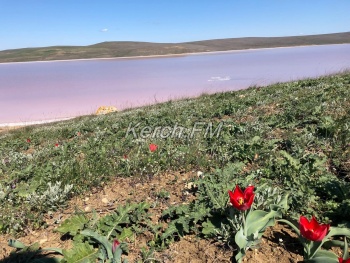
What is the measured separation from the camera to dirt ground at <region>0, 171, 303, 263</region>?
2629 millimetres

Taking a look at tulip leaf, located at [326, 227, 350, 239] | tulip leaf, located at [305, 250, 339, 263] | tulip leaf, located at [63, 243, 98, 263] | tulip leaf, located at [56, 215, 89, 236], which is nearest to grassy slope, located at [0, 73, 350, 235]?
tulip leaf, located at [326, 227, 350, 239]

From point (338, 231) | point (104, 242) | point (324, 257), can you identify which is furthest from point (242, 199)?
point (104, 242)

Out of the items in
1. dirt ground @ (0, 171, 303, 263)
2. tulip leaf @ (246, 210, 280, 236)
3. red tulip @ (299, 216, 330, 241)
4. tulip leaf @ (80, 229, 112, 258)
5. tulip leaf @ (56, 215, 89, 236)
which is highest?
red tulip @ (299, 216, 330, 241)

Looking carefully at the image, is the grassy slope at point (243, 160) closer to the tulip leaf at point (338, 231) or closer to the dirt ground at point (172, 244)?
the dirt ground at point (172, 244)

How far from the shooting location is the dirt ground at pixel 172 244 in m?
2.63

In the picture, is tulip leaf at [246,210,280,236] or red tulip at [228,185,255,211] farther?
tulip leaf at [246,210,280,236]

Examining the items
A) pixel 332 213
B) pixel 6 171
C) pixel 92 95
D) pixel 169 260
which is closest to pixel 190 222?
pixel 169 260

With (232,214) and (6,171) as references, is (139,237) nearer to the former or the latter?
(232,214)

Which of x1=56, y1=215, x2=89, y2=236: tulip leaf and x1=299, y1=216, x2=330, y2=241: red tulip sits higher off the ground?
x1=299, y1=216, x2=330, y2=241: red tulip

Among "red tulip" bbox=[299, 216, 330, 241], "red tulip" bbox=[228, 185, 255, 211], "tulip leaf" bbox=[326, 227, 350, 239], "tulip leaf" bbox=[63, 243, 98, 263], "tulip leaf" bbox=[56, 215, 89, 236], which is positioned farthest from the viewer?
"tulip leaf" bbox=[56, 215, 89, 236]

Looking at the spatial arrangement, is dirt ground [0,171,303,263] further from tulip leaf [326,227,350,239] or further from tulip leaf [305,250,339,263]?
tulip leaf [326,227,350,239]

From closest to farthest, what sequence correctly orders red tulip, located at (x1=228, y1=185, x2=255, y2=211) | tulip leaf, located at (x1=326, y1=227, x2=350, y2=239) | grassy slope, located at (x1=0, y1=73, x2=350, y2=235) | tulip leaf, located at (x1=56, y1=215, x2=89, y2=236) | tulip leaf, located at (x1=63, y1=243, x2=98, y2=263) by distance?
red tulip, located at (x1=228, y1=185, x2=255, y2=211) < tulip leaf, located at (x1=326, y1=227, x2=350, y2=239) < tulip leaf, located at (x1=63, y1=243, x2=98, y2=263) < tulip leaf, located at (x1=56, y1=215, x2=89, y2=236) < grassy slope, located at (x1=0, y1=73, x2=350, y2=235)

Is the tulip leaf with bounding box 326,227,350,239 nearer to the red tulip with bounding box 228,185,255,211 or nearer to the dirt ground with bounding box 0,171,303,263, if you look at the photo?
the dirt ground with bounding box 0,171,303,263

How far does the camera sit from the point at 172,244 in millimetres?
2848
